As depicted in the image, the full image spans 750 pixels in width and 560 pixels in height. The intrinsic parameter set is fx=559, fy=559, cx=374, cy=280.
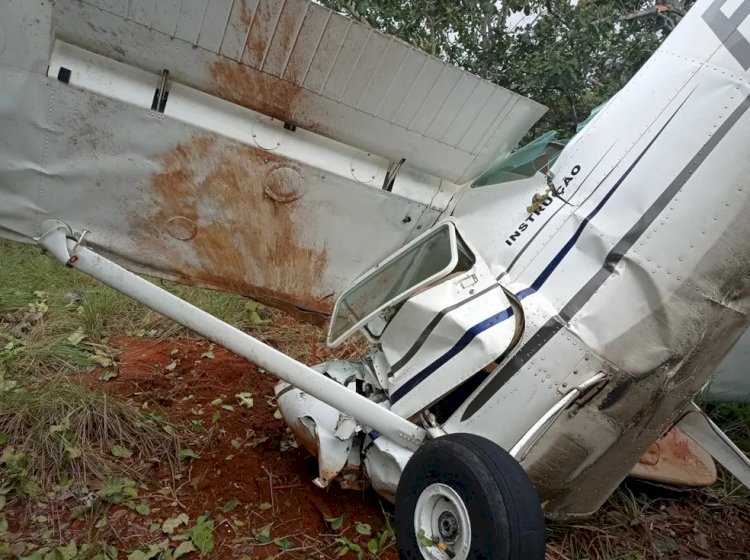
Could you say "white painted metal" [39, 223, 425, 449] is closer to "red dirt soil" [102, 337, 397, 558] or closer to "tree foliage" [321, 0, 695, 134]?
"red dirt soil" [102, 337, 397, 558]

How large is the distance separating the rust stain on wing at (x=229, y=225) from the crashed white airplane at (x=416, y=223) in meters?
0.01

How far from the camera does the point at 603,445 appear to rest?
2.57 m

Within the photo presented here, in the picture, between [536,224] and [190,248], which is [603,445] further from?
[190,248]

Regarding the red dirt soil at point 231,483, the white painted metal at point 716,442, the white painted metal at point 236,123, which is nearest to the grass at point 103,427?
the red dirt soil at point 231,483

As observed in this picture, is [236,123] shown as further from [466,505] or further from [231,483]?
[466,505]

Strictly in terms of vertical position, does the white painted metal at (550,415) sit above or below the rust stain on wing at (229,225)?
above

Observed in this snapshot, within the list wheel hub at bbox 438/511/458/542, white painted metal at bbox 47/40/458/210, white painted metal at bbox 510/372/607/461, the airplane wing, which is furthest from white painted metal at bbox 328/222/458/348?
wheel hub at bbox 438/511/458/542

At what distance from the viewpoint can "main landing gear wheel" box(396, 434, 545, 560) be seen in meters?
1.93

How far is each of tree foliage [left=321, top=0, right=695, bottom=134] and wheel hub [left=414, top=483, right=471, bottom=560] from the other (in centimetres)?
507

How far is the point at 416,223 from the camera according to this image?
11.8ft

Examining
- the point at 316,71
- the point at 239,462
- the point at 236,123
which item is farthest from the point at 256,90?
the point at 239,462

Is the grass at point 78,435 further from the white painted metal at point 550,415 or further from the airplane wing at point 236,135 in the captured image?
the white painted metal at point 550,415

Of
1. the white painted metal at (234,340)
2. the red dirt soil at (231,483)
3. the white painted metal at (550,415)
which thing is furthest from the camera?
the red dirt soil at (231,483)

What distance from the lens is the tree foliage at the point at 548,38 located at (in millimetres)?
5938
